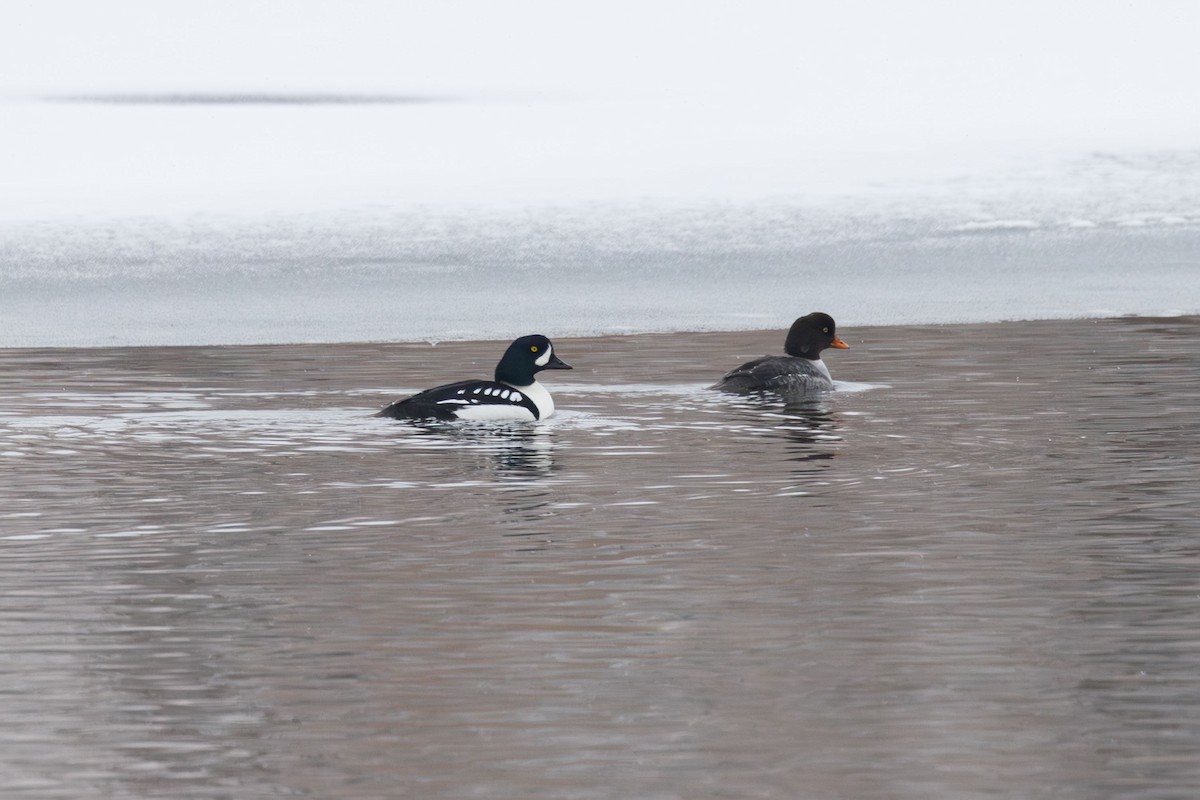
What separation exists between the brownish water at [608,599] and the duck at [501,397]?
0.45ft

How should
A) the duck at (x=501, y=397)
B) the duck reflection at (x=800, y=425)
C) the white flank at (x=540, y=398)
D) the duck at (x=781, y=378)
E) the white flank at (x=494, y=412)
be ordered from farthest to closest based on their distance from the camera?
the duck at (x=781, y=378) < the white flank at (x=540, y=398) < the white flank at (x=494, y=412) < the duck at (x=501, y=397) < the duck reflection at (x=800, y=425)

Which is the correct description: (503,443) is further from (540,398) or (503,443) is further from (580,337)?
(580,337)

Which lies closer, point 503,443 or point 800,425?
point 503,443

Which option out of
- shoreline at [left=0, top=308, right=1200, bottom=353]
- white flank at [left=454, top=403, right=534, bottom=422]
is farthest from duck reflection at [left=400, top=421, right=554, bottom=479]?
shoreline at [left=0, top=308, right=1200, bottom=353]

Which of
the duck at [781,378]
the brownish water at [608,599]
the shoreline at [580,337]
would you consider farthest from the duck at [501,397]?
the shoreline at [580,337]

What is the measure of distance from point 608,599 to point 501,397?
15.0 ft

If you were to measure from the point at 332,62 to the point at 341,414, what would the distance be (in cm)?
1827

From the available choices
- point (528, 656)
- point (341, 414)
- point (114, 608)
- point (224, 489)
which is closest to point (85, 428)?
point (341, 414)

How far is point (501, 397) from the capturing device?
1046 cm

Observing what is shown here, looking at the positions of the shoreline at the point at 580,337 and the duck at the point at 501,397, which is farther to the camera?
the shoreline at the point at 580,337

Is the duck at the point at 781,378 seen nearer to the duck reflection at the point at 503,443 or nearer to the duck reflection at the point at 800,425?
the duck reflection at the point at 800,425

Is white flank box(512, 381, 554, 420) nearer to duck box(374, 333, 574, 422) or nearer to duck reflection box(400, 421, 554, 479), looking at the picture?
duck box(374, 333, 574, 422)

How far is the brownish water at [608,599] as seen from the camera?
14.3 ft

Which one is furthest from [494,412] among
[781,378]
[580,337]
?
[580,337]
